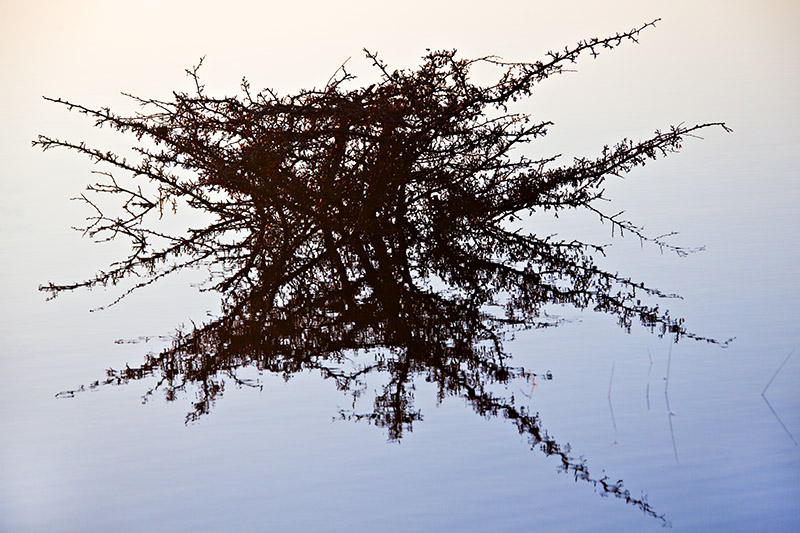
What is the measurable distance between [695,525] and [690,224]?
6.51 meters

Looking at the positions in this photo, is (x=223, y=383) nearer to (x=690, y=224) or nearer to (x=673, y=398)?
(x=673, y=398)

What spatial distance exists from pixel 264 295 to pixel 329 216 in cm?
150

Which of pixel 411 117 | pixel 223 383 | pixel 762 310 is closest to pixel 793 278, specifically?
pixel 762 310

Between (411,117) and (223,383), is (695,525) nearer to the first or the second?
(223,383)

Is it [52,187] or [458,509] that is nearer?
[458,509]

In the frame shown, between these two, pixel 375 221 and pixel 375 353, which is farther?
pixel 375 221

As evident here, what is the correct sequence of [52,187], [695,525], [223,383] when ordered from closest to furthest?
[695,525]
[223,383]
[52,187]

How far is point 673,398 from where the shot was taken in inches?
207

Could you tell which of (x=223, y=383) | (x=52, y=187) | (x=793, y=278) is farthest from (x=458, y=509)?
(x=52, y=187)

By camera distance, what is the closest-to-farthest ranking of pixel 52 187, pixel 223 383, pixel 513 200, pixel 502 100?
1. pixel 223 383
2. pixel 502 100
3. pixel 513 200
4. pixel 52 187

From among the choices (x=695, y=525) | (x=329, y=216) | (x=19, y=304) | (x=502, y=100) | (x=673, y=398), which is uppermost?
(x=502, y=100)

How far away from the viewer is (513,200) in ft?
31.0

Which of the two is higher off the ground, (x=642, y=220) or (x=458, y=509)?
(x=642, y=220)

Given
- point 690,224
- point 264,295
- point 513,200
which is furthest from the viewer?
point 690,224
